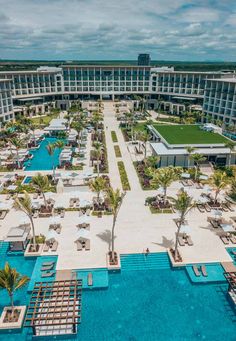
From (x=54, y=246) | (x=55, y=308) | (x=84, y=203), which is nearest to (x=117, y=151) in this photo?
(x=84, y=203)

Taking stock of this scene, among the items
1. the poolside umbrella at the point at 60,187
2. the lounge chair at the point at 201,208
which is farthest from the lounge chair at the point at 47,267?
the lounge chair at the point at 201,208

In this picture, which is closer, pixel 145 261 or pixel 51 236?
pixel 145 261

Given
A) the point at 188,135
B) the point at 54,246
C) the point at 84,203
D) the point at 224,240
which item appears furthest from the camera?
the point at 188,135

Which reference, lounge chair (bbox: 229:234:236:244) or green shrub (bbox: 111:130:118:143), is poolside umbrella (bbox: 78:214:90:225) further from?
green shrub (bbox: 111:130:118:143)

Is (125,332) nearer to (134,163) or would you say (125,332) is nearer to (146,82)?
(134,163)

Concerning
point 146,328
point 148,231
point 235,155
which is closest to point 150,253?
point 148,231

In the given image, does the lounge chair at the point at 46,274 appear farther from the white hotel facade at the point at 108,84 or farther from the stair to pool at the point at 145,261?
the white hotel facade at the point at 108,84

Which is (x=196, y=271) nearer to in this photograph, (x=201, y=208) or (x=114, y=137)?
(x=201, y=208)
